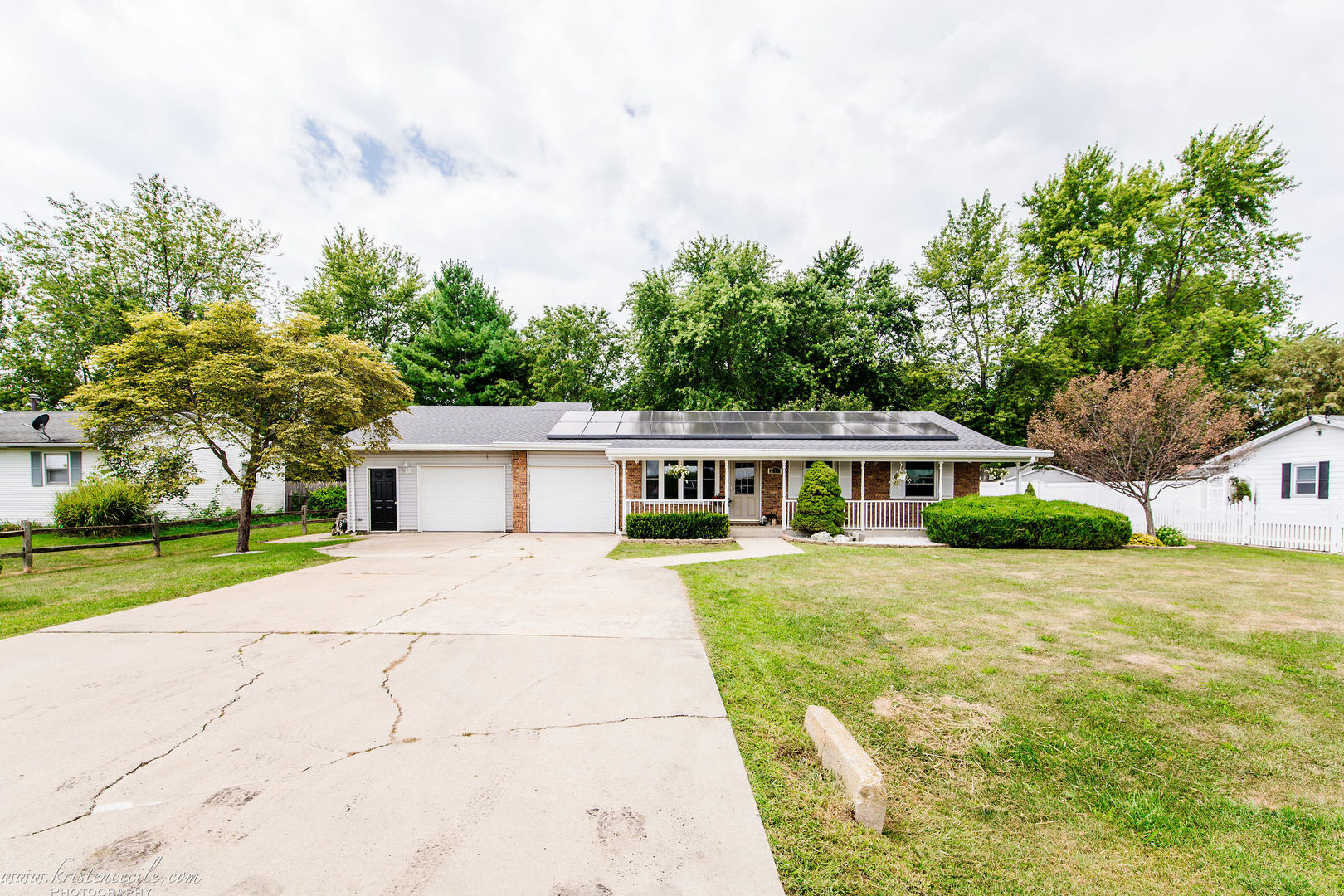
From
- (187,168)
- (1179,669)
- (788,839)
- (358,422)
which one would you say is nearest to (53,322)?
(187,168)

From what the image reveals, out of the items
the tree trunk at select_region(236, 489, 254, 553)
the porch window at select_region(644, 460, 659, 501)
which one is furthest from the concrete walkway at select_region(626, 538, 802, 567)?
the tree trunk at select_region(236, 489, 254, 553)

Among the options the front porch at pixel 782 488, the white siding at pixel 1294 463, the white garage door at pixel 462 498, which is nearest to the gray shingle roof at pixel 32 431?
the white garage door at pixel 462 498

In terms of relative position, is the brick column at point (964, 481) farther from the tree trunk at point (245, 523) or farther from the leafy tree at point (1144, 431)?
the tree trunk at point (245, 523)

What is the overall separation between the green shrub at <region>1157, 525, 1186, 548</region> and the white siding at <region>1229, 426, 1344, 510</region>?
415cm

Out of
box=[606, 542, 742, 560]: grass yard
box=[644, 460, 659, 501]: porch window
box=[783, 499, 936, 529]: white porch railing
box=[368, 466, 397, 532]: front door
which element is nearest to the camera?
box=[606, 542, 742, 560]: grass yard

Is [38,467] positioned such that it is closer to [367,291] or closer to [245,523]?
[245,523]

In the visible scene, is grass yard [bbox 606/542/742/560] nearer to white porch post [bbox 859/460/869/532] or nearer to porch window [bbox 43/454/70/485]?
white porch post [bbox 859/460/869/532]

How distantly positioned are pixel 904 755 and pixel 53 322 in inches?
1339

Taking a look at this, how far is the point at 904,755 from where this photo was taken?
2.89 metres

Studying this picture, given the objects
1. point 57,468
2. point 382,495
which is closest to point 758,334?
point 382,495

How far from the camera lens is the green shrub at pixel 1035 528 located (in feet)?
37.9

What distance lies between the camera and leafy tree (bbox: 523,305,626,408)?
27.6m

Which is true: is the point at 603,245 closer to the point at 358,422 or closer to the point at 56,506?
the point at 358,422

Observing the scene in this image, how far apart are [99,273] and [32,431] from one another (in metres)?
9.63
